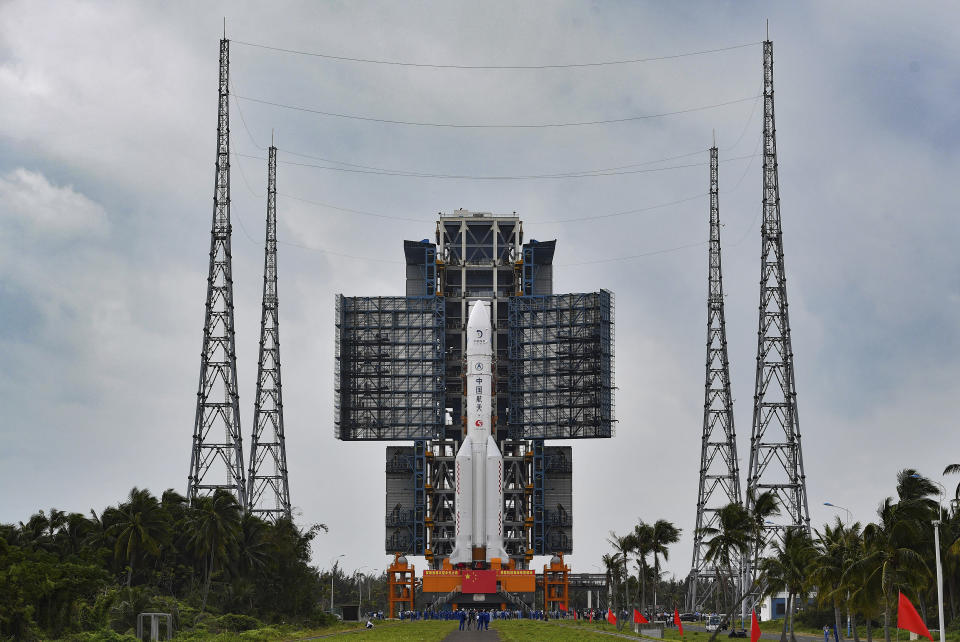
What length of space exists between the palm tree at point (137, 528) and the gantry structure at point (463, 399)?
52344 millimetres

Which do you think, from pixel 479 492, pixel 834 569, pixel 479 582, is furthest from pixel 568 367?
pixel 834 569

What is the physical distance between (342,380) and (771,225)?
50.8 m

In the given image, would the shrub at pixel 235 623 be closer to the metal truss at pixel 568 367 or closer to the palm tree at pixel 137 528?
the palm tree at pixel 137 528

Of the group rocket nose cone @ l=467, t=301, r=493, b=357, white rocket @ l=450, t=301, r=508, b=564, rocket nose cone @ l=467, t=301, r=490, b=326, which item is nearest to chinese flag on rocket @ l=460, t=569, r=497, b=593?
white rocket @ l=450, t=301, r=508, b=564

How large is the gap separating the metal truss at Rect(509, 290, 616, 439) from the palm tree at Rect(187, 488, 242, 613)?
169 ft

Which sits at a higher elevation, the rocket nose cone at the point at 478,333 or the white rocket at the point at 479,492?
the rocket nose cone at the point at 478,333

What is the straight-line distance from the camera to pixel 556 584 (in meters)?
134

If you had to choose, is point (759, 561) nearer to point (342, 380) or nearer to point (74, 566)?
point (74, 566)

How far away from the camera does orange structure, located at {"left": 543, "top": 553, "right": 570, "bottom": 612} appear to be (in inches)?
5246

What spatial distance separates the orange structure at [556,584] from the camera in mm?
133250

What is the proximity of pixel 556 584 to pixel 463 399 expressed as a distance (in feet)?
72.6

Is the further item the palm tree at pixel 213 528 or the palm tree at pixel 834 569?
the palm tree at pixel 213 528

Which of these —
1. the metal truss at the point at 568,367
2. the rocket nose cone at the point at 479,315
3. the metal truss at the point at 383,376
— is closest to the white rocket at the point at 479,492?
the rocket nose cone at the point at 479,315

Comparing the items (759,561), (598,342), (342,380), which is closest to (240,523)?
(759,561)
